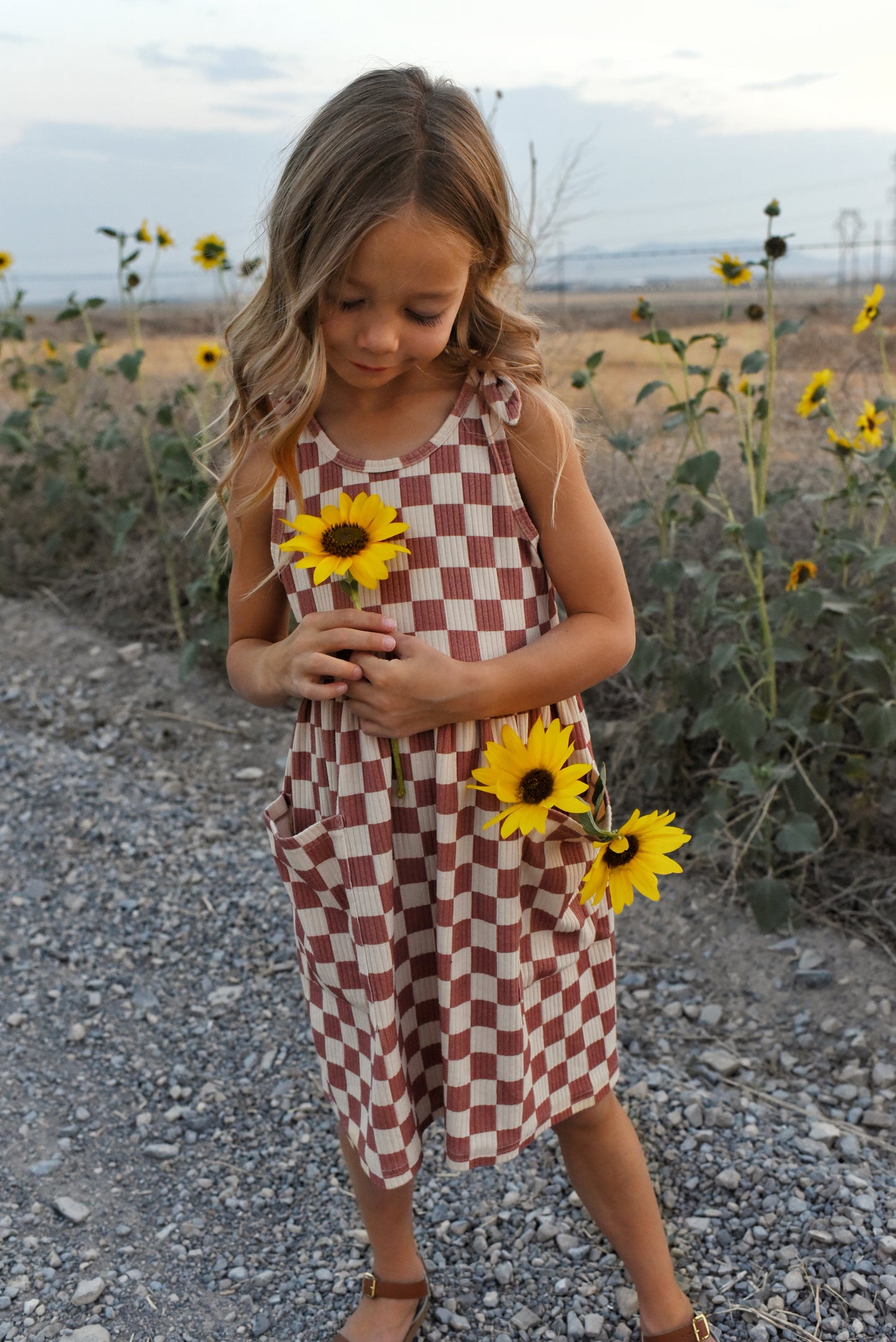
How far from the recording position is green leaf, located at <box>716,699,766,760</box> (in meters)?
2.18

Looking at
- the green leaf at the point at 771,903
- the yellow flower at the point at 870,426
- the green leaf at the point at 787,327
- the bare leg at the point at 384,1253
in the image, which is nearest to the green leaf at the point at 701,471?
the green leaf at the point at 787,327

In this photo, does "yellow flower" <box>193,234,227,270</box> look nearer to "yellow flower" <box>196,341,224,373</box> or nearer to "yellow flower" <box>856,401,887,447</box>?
"yellow flower" <box>196,341,224,373</box>

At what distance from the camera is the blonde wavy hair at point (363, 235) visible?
43.0 inches

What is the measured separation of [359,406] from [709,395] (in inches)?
223

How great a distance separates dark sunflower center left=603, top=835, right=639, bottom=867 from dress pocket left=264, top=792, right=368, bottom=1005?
0.93ft

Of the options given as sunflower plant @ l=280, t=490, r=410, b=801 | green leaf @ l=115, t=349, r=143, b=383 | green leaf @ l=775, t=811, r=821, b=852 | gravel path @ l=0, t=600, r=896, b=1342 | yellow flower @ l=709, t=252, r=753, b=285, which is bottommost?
gravel path @ l=0, t=600, r=896, b=1342

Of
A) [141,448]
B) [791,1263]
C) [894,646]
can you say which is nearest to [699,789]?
[894,646]

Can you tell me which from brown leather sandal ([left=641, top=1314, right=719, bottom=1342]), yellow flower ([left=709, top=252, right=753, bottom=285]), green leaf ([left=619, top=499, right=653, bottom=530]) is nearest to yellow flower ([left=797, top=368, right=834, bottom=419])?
yellow flower ([left=709, top=252, right=753, bottom=285])

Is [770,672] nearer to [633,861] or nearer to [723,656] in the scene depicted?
[723,656]

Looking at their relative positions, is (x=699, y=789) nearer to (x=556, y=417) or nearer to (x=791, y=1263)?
(x=791, y=1263)

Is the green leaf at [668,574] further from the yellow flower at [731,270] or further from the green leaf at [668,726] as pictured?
the yellow flower at [731,270]

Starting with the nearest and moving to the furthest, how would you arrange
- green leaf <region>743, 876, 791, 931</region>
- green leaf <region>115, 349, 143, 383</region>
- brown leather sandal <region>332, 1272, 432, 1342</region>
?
brown leather sandal <region>332, 1272, 432, 1342</region> → green leaf <region>743, 876, 791, 931</region> → green leaf <region>115, 349, 143, 383</region>

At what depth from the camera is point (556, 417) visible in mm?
1211

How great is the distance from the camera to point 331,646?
3.77 feet
